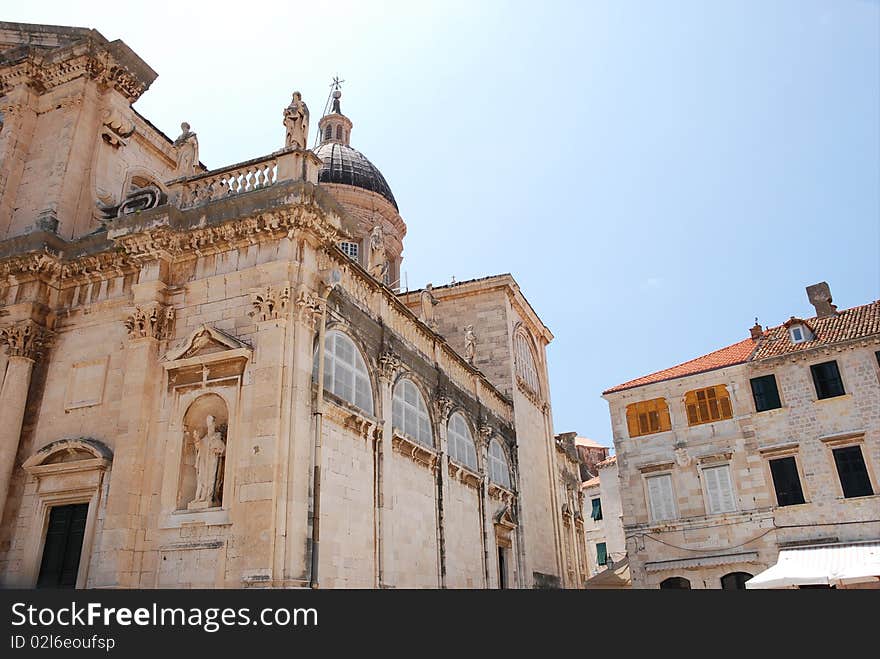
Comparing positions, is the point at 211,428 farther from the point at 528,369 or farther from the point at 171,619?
the point at 528,369

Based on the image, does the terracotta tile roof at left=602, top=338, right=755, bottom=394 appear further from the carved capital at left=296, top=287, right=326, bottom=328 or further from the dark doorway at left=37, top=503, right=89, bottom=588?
the dark doorway at left=37, top=503, right=89, bottom=588

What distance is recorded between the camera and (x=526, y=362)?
27484 mm

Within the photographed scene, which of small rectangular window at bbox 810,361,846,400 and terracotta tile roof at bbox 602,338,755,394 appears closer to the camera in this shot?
small rectangular window at bbox 810,361,846,400

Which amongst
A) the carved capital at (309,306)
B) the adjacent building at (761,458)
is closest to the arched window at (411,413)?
the carved capital at (309,306)

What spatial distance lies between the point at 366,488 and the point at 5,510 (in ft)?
21.8

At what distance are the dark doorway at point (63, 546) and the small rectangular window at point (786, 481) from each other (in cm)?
1972

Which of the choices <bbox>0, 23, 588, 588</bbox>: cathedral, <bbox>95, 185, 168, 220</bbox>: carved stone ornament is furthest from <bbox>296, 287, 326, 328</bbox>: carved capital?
<bbox>95, 185, 168, 220</bbox>: carved stone ornament

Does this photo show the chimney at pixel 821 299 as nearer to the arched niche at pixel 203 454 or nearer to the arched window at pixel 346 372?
the arched window at pixel 346 372

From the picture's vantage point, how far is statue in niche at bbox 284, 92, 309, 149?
13.2 meters

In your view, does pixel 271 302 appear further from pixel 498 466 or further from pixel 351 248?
pixel 351 248

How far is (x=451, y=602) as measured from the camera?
6.12m

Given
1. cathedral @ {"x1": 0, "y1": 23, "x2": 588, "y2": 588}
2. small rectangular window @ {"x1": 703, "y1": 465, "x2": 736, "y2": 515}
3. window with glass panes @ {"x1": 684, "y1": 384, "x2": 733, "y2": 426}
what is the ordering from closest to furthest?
1. cathedral @ {"x1": 0, "y1": 23, "x2": 588, "y2": 588}
2. small rectangular window @ {"x1": 703, "y1": 465, "x2": 736, "y2": 515}
3. window with glass panes @ {"x1": 684, "y1": 384, "x2": 733, "y2": 426}

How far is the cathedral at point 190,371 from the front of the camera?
11.2 metres

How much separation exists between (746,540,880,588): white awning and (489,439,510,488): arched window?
761cm
